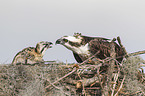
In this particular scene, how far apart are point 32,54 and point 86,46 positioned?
4.56 ft

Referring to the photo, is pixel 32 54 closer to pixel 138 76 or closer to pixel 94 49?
→ pixel 94 49

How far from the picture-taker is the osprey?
12.8 ft

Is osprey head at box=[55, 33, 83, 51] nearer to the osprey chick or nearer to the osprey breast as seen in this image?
the osprey breast

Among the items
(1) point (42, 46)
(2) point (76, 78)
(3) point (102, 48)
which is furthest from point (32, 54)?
(2) point (76, 78)

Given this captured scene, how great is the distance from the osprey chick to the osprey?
955 mm

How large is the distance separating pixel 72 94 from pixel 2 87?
42.2 inches

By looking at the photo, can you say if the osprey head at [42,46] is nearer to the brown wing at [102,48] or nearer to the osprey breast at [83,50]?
the osprey breast at [83,50]

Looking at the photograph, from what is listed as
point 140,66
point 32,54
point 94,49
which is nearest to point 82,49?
point 94,49

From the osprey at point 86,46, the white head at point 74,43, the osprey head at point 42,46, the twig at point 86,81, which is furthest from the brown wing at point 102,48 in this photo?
the osprey head at point 42,46

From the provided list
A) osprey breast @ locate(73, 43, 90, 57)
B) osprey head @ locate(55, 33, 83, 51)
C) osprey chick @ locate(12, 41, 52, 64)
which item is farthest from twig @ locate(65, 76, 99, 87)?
osprey chick @ locate(12, 41, 52, 64)

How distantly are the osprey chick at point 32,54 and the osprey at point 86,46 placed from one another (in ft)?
3.13

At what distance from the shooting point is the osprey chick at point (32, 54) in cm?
487

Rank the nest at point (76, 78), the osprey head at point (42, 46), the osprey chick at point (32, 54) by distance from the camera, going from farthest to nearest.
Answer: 1. the osprey head at point (42, 46)
2. the osprey chick at point (32, 54)
3. the nest at point (76, 78)

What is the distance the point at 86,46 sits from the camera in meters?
4.10
